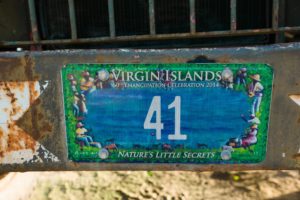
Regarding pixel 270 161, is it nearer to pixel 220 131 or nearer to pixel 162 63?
pixel 220 131

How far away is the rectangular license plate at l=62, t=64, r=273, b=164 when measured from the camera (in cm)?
157

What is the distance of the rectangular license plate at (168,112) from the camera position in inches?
61.8

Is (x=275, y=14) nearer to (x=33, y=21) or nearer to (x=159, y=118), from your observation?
(x=159, y=118)

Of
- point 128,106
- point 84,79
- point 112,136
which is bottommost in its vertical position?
point 112,136

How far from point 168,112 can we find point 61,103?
1.58ft

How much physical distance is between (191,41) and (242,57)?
92 centimetres

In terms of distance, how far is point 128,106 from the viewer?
5.35 ft

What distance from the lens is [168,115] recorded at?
163 centimetres

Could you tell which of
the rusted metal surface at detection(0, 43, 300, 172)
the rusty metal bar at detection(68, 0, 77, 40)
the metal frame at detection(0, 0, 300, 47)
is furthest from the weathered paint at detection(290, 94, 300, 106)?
the rusty metal bar at detection(68, 0, 77, 40)

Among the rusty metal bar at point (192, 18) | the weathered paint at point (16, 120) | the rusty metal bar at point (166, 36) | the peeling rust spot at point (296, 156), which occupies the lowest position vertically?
the peeling rust spot at point (296, 156)

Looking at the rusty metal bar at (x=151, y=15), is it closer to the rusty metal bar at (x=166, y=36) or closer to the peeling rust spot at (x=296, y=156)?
the rusty metal bar at (x=166, y=36)

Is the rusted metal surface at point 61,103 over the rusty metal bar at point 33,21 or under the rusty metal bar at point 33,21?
under

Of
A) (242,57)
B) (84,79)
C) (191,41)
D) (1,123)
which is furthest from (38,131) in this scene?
(191,41)

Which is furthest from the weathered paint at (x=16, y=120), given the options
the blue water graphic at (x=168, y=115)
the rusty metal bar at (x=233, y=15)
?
the rusty metal bar at (x=233, y=15)
